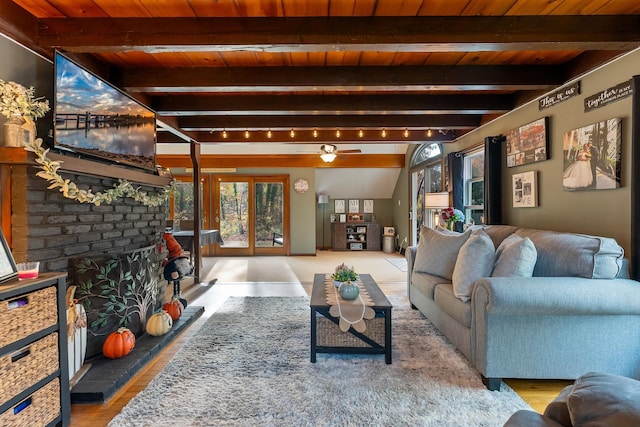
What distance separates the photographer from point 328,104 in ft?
11.5

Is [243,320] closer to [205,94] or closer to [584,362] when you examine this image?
[205,94]

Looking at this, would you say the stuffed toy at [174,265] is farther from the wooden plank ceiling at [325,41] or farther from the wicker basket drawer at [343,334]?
the wicker basket drawer at [343,334]

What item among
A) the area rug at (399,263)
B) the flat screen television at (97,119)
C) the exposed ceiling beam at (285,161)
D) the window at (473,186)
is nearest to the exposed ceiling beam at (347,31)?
the flat screen television at (97,119)

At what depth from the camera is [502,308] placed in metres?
1.93

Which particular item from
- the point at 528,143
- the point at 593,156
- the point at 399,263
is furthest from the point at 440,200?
the point at 399,263

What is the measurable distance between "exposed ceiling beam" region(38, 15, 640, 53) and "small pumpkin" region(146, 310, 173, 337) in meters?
2.11

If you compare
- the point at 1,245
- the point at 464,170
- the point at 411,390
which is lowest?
the point at 411,390

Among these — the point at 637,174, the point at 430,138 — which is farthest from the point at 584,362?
the point at 430,138

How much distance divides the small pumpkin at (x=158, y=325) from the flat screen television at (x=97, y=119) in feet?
4.43

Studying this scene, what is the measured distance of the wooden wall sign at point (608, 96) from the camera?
225cm

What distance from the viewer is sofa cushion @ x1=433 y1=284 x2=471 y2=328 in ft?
7.35

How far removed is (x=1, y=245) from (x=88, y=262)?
83cm

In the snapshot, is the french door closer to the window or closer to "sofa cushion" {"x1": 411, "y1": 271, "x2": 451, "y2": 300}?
the window

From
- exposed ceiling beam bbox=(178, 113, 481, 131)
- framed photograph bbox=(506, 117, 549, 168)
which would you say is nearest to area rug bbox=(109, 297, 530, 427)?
framed photograph bbox=(506, 117, 549, 168)
